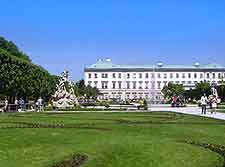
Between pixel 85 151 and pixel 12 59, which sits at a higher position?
pixel 12 59

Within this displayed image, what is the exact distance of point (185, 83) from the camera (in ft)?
600

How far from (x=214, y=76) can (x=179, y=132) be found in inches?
6522

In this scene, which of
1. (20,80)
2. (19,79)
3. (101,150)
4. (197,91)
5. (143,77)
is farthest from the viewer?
(143,77)

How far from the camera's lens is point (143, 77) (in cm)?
18450

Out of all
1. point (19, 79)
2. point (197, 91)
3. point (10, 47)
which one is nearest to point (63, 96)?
point (19, 79)

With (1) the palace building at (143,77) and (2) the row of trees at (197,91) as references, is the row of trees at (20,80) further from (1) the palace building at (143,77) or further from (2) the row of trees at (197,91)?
(1) the palace building at (143,77)

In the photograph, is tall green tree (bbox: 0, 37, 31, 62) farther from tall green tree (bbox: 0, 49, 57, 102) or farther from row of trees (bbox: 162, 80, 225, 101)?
row of trees (bbox: 162, 80, 225, 101)

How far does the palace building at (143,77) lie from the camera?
598ft

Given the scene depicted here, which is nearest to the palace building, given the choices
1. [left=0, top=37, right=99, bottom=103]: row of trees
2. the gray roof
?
the gray roof

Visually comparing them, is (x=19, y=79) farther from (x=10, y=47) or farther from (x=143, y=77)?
(x=143, y=77)

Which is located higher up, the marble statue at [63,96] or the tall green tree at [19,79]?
the tall green tree at [19,79]

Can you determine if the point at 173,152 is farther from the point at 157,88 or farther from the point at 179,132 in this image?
the point at 157,88

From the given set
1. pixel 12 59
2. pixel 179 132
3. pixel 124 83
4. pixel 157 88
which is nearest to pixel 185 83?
pixel 157 88

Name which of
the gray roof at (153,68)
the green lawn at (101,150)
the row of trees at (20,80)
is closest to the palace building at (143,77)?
the gray roof at (153,68)
